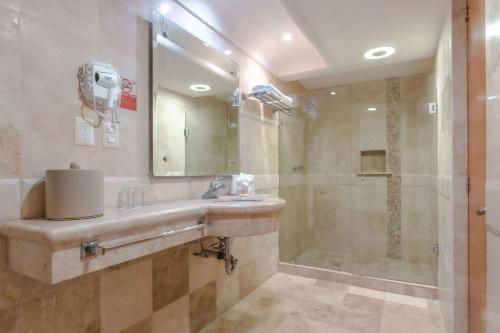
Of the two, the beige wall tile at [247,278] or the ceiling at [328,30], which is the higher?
the ceiling at [328,30]

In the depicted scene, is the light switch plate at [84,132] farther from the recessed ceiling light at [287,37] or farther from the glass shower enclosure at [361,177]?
the glass shower enclosure at [361,177]

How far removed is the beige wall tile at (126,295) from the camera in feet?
3.93

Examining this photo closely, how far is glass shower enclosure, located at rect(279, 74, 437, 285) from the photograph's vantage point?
9.36 feet

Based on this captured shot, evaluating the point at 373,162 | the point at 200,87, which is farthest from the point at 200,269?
the point at 373,162

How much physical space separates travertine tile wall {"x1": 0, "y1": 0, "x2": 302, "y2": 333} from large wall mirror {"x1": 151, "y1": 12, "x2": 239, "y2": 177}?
0.07 m

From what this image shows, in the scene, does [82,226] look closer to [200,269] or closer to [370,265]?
[200,269]

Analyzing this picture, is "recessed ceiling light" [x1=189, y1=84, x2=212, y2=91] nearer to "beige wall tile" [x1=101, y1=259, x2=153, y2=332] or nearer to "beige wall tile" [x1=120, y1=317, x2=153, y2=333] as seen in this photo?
"beige wall tile" [x1=101, y1=259, x2=153, y2=332]

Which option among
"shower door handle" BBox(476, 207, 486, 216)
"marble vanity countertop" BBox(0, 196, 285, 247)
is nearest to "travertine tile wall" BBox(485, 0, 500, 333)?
"shower door handle" BBox(476, 207, 486, 216)

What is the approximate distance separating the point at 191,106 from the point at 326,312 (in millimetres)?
1797

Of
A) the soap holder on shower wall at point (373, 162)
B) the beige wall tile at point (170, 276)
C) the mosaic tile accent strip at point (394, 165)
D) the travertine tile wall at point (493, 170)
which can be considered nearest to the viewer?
the travertine tile wall at point (493, 170)

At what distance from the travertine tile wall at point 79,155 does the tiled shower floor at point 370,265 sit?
4.92ft

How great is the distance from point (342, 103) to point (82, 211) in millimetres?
3099

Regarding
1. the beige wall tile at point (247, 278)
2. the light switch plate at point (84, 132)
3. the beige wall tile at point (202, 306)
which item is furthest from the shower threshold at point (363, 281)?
the light switch plate at point (84, 132)

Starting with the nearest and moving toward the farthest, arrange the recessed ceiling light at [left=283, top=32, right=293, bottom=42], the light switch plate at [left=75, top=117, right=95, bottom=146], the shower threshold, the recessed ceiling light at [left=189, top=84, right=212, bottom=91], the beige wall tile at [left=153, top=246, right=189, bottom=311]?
the light switch plate at [left=75, top=117, right=95, bottom=146]
the beige wall tile at [left=153, top=246, right=189, bottom=311]
the recessed ceiling light at [left=189, top=84, right=212, bottom=91]
the recessed ceiling light at [left=283, top=32, right=293, bottom=42]
the shower threshold
